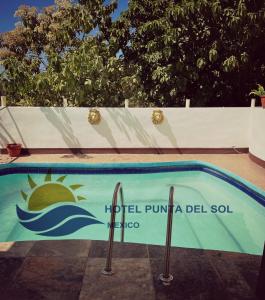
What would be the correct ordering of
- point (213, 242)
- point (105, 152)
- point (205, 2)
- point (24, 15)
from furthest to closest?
1. point (24, 15)
2. point (105, 152)
3. point (205, 2)
4. point (213, 242)

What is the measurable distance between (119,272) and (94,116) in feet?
28.7

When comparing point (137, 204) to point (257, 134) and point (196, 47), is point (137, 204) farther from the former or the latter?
point (196, 47)

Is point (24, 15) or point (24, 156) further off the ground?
point (24, 15)

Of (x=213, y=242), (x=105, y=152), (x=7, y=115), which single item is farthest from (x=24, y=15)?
(x=213, y=242)

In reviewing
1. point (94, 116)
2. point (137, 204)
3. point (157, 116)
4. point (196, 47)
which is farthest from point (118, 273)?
point (196, 47)

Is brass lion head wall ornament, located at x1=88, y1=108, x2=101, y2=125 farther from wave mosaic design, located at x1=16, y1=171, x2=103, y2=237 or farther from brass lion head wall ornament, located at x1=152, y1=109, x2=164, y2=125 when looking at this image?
wave mosaic design, located at x1=16, y1=171, x2=103, y2=237

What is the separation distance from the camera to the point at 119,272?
11.8ft

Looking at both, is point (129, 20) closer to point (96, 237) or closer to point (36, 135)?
point (36, 135)

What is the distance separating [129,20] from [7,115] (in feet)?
23.5

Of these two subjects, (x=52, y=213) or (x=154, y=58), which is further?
(x=154, y=58)

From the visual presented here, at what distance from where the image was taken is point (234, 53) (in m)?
12.9

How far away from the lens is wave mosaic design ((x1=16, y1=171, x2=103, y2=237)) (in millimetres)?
7340

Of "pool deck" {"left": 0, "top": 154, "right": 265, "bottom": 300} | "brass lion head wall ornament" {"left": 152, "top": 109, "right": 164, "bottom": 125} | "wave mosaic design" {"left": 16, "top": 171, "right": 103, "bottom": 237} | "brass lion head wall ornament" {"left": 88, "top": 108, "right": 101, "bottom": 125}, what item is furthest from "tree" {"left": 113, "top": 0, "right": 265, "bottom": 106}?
"pool deck" {"left": 0, "top": 154, "right": 265, "bottom": 300}

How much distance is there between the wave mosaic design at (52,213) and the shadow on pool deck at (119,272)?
3137 mm
